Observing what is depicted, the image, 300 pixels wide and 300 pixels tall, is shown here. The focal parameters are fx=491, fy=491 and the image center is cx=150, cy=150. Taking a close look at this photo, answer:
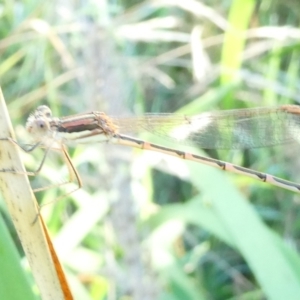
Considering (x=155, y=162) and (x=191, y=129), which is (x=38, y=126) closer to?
(x=191, y=129)

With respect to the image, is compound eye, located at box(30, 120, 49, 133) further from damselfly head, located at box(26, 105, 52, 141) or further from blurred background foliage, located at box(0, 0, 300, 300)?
blurred background foliage, located at box(0, 0, 300, 300)

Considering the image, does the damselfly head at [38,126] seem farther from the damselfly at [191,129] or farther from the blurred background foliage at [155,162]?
the blurred background foliage at [155,162]

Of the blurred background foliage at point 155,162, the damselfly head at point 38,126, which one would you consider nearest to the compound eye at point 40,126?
the damselfly head at point 38,126

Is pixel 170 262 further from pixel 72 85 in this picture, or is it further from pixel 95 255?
pixel 72 85

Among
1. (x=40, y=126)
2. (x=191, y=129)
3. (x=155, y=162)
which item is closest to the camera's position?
(x=40, y=126)

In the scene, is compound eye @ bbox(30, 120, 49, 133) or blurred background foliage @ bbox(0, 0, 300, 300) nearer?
compound eye @ bbox(30, 120, 49, 133)

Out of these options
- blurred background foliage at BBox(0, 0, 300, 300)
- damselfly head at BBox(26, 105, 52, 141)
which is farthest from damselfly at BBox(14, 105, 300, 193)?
blurred background foliage at BBox(0, 0, 300, 300)

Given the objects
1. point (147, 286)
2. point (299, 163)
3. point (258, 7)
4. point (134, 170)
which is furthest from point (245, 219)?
point (258, 7)

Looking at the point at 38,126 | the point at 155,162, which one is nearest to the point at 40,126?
the point at 38,126
